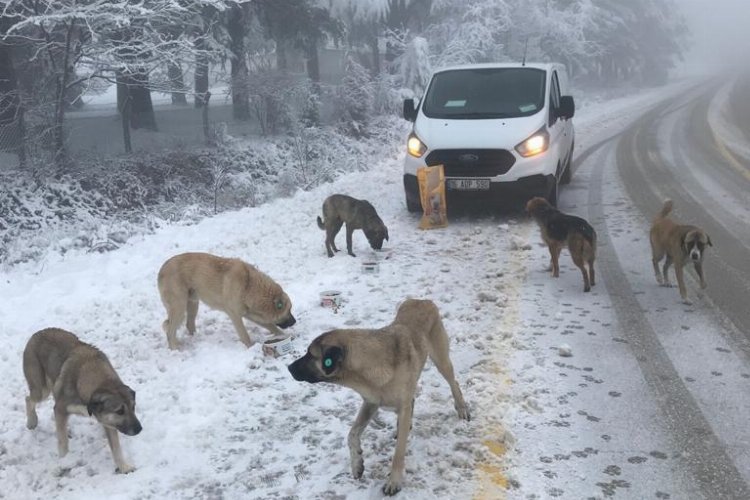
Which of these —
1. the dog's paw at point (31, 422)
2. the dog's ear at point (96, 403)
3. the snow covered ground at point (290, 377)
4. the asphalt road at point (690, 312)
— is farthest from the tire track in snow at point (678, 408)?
the dog's paw at point (31, 422)

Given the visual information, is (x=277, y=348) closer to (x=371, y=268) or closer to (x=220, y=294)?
(x=220, y=294)

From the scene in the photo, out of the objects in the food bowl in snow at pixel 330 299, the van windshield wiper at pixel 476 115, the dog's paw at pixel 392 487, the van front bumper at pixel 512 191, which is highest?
the van windshield wiper at pixel 476 115

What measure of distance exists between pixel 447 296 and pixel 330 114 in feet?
51.4

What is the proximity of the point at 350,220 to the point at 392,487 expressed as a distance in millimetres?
5653

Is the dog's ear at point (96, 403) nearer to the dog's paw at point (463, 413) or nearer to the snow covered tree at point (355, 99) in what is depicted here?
the dog's paw at point (463, 413)

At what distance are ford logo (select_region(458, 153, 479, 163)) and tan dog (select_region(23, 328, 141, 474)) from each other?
6794mm

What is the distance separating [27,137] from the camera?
1142 centimetres

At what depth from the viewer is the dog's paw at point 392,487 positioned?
12.2 ft

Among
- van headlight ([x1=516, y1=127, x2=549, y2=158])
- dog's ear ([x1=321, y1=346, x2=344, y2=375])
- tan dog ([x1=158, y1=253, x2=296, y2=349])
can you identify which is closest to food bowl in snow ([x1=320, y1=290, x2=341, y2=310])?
tan dog ([x1=158, y1=253, x2=296, y2=349])

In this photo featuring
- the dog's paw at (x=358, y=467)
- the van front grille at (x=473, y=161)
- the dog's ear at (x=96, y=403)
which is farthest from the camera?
the van front grille at (x=473, y=161)

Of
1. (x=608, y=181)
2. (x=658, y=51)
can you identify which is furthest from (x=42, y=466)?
(x=658, y=51)

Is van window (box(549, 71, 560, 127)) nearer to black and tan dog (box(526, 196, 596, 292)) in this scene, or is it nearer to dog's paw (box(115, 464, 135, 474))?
black and tan dog (box(526, 196, 596, 292))

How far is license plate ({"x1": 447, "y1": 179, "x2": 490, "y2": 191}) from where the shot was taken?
9.86 meters

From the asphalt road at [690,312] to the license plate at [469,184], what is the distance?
198 centimetres
